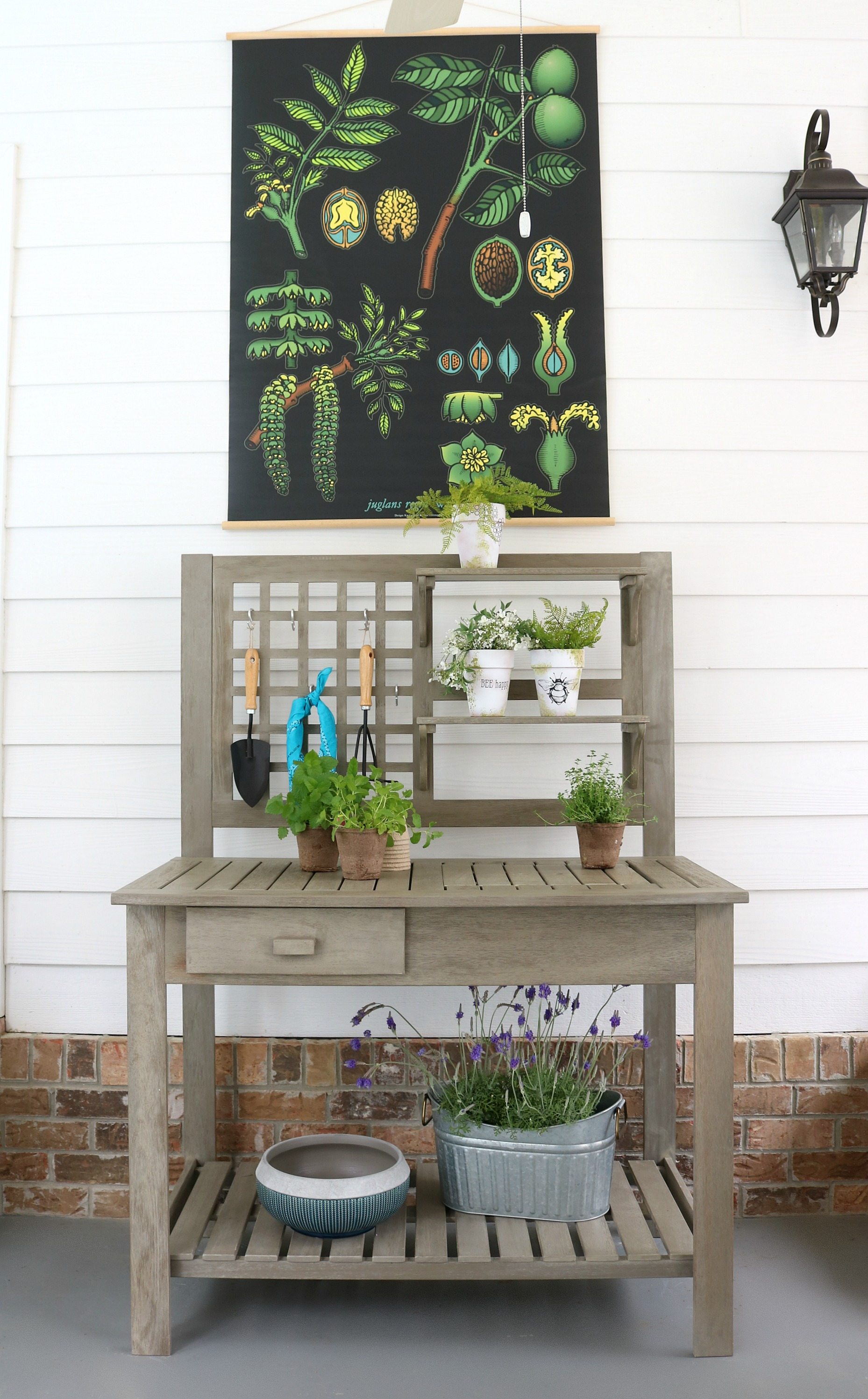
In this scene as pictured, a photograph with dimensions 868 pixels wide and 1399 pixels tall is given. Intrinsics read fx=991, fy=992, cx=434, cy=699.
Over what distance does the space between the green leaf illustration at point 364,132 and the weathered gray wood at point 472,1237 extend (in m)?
2.37

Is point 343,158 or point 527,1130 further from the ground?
point 343,158

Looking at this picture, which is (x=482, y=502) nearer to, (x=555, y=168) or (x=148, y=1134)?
(x=555, y=168)

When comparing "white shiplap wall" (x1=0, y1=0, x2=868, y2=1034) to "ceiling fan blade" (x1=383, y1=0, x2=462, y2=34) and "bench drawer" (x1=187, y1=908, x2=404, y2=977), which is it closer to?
"bench drawer" (x1=187, y1=908, x2=404, y2=977)

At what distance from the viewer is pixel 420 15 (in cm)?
154

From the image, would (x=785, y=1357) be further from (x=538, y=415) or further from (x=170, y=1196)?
(x=538, y=415)

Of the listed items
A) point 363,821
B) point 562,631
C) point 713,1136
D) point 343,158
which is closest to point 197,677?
point 363,821

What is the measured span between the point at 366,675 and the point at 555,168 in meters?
1.28

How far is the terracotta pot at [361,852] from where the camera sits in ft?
6.03

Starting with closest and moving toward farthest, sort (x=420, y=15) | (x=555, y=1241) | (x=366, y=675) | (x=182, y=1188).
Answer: (x=420, y=15), (x=555, y=1241), (x=182, y=1188), (x=366, y=675)

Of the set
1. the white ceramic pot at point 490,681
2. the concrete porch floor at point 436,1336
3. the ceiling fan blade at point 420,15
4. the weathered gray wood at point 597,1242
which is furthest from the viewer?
the white ceramic pot at point 490,681

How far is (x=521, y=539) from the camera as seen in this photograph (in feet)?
7.63

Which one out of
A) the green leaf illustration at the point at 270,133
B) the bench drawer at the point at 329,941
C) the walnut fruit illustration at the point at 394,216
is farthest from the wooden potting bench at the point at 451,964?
the green leaf illustration at the point at 270,133

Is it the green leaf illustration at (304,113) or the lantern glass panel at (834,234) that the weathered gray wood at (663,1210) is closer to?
the lantern glass panel at (834,234)

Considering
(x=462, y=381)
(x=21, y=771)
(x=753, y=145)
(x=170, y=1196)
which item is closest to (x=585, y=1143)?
(x=170, y=1196)
